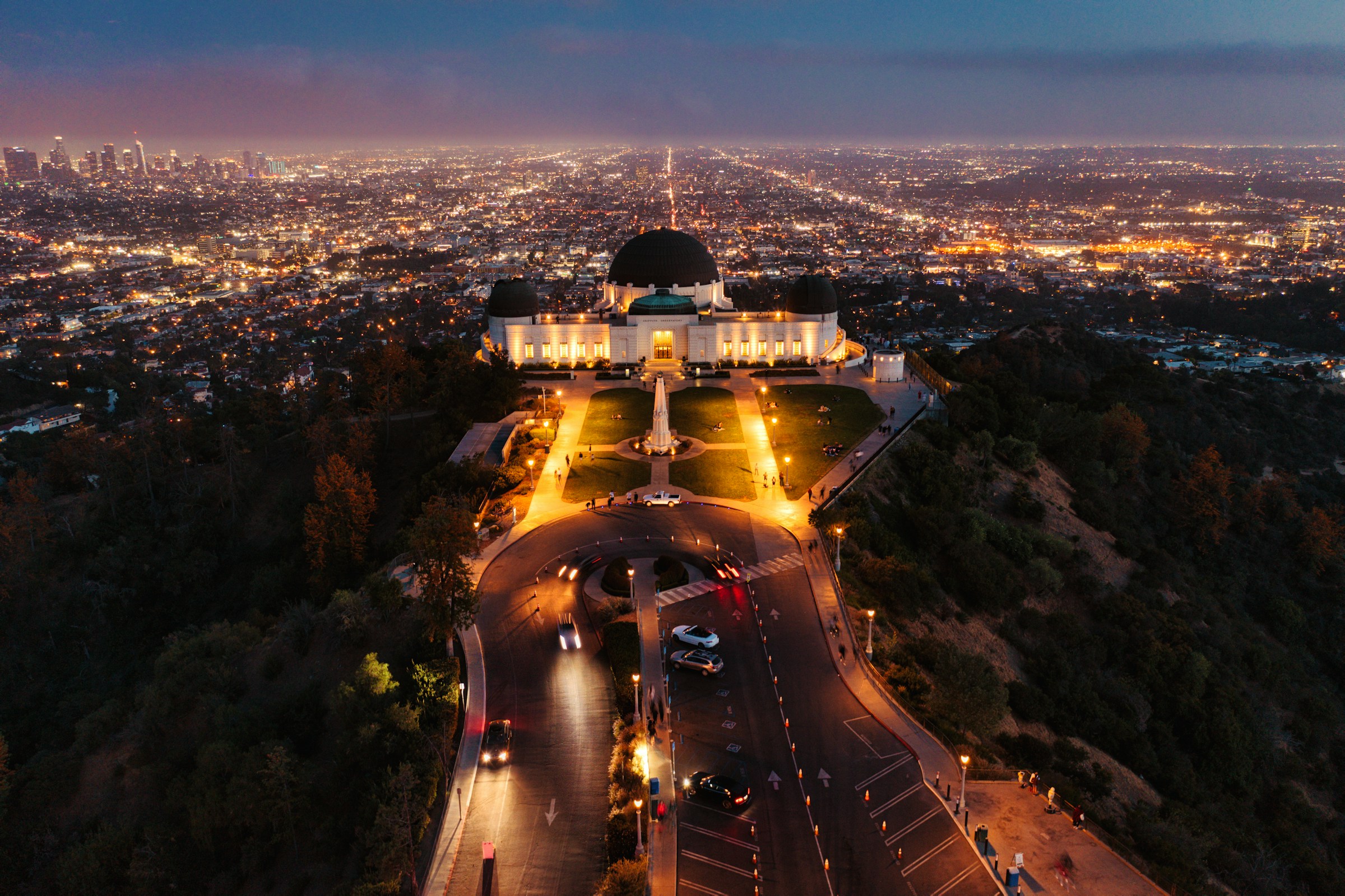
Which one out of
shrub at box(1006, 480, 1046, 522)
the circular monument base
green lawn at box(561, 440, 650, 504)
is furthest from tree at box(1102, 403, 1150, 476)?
green lawn at box(561, 440, 650, 504)

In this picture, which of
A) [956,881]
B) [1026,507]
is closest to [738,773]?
[956,881]

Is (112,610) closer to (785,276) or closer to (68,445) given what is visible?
(68,445)

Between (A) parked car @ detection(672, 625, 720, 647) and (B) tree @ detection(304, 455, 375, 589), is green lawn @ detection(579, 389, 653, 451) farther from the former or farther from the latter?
(A) parked car @ detection(672, 625, 720, 647)

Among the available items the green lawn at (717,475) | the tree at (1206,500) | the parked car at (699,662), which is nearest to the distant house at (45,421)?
the green lawn at (717,475)

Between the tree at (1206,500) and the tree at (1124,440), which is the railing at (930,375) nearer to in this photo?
the tree at (1124,440)

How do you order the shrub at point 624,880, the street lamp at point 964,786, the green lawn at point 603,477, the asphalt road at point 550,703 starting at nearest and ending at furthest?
the shrub at point 624,880 < the asphalt road at point 550,703 < the street lamp at point 964,786 < the green lawn at point 603,477

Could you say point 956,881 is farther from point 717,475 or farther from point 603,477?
point 603,477
